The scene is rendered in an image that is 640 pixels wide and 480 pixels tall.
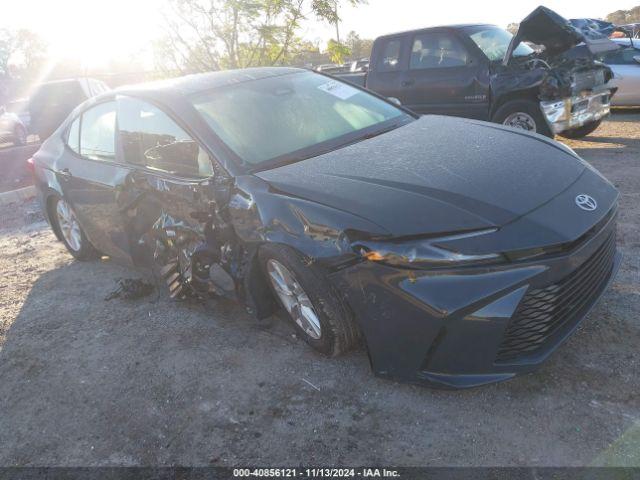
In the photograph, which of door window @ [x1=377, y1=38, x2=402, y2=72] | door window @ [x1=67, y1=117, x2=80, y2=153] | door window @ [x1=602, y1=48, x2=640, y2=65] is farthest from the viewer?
door window @ [x1=602, y1=48, x2=640, y2=65]

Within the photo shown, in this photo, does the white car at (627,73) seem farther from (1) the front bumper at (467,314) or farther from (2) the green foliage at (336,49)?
(1) the front bumper at (467,314)

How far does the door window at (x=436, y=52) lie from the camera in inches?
297

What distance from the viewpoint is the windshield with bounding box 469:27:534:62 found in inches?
291

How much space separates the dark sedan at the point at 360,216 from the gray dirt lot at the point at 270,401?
0.75 feet

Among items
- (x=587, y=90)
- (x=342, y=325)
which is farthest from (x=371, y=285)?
(x=587, y=90)

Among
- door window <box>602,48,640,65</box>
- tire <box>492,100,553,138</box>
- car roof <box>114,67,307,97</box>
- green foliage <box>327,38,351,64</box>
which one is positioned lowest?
tire <box>492,100,553,138</box>

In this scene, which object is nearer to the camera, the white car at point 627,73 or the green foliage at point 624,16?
the white car at point 627,73

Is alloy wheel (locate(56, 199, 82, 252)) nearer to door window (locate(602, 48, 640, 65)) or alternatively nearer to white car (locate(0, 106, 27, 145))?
door window (locate(602, 48, 640, 65))

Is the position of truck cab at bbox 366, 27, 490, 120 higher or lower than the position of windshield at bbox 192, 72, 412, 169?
lower

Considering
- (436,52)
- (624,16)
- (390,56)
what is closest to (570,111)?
(436,52)

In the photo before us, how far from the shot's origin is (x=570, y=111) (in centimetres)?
691

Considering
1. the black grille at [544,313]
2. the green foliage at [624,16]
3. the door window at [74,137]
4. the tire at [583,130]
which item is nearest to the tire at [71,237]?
the door window at [74,137]

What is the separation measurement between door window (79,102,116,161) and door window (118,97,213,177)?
0.51 feet

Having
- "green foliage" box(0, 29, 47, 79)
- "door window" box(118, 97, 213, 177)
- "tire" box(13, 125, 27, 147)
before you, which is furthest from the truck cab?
"green foliage" box(0, 29, 47, 79)
